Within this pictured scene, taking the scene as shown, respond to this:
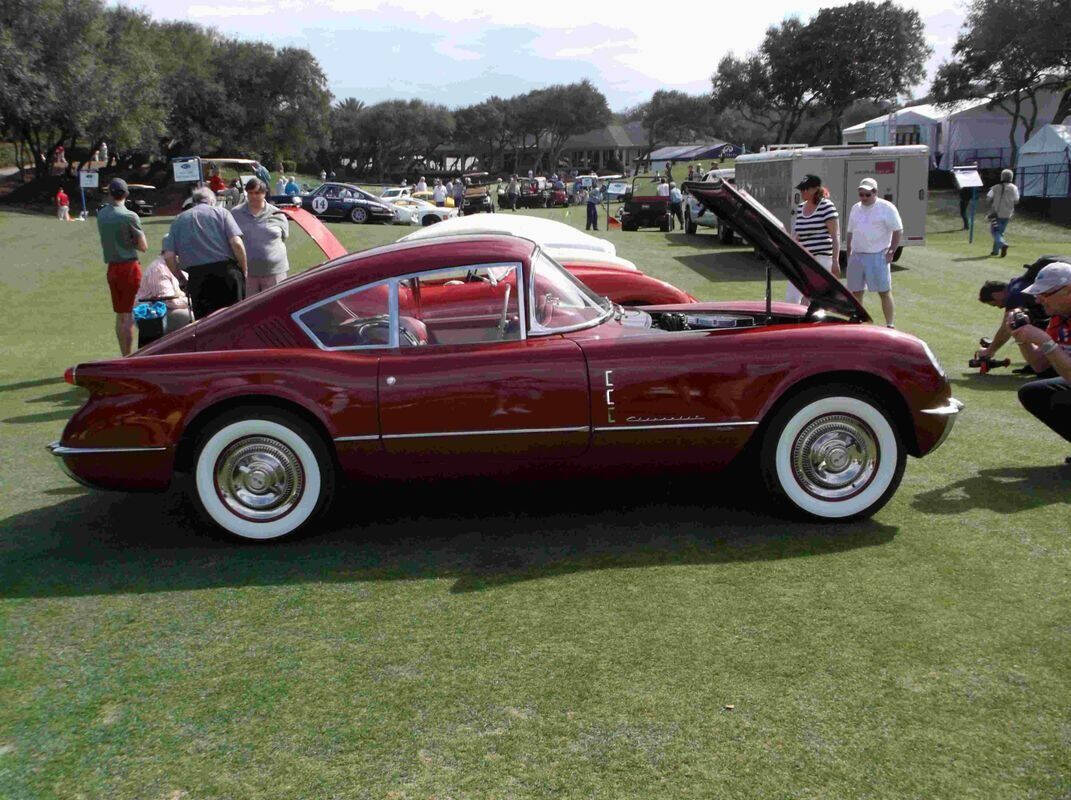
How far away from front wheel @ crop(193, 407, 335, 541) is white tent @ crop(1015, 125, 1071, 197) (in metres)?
36.3

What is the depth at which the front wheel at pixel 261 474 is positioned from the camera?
482 centimetres

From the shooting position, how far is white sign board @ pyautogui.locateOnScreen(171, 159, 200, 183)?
106 feet

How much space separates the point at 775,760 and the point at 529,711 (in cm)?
79

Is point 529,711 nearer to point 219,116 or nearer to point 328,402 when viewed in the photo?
point 328,402

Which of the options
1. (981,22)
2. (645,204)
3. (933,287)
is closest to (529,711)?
(933,287)

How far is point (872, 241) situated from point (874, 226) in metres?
0.15

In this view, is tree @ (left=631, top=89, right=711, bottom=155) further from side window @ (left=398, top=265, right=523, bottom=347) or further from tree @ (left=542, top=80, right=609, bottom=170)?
side window @ (left=398, top=265, right=523, bottom=347)

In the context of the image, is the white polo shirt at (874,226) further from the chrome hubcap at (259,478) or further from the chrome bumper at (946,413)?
the chrome hubcap at (259,478)

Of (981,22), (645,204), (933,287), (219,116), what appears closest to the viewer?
(933,287)

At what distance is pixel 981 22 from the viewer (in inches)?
1965

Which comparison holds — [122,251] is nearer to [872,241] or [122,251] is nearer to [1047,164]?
[872,241]

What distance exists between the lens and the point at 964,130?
167 feet

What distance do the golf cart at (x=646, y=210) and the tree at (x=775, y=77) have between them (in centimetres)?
4312

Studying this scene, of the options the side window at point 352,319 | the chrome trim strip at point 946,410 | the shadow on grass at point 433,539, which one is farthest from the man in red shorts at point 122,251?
the chrome trim strip at point 946,410
